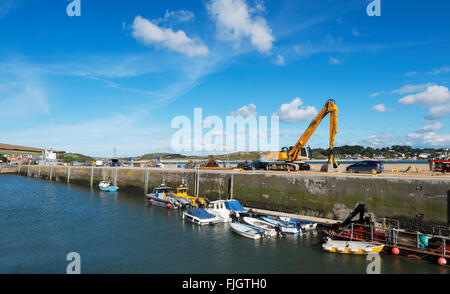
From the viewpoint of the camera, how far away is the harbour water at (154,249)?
57.4ft

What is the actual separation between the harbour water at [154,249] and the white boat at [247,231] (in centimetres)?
56

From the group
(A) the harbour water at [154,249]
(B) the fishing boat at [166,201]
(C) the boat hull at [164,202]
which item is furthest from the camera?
(C) the boat hull at [164,202]

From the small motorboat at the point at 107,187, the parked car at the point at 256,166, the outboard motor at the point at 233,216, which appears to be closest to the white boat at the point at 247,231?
the outboard motor at the point at 233,216

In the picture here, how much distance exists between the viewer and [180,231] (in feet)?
85.3

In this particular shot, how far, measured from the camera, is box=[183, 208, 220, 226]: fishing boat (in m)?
28.2

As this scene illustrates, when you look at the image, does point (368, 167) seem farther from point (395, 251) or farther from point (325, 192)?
point (395, 251)

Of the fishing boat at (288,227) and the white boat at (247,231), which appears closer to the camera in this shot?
the white boat at (247,231)

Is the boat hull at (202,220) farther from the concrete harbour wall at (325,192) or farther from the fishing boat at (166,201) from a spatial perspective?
the concrete harbour wall at (325,192)

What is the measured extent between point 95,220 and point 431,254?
32.5 m

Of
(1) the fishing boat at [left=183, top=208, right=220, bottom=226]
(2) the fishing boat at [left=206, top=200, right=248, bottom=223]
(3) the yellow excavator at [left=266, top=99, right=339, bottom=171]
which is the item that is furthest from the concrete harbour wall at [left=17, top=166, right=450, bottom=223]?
(1) the fishing boat at [left=183, top=208, right=220, bottom=226]

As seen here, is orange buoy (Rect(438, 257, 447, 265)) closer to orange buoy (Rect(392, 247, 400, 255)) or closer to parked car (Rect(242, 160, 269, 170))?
orange buoy (Rect(392, 247, 400, 255))

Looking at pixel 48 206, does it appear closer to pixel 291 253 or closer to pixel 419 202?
pixel 291 253

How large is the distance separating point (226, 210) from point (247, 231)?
253 inches
